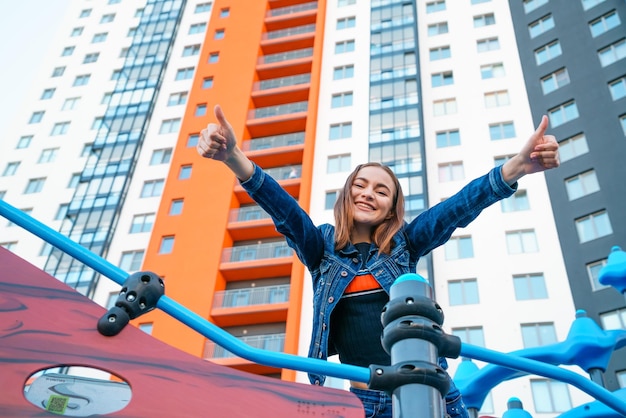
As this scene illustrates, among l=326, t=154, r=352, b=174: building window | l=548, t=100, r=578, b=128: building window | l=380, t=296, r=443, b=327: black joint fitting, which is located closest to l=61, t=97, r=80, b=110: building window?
l=326, t=154, r=352, b=174: building window

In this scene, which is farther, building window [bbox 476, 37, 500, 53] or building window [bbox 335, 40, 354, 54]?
building window [bbox 335, 40, 354, 54]

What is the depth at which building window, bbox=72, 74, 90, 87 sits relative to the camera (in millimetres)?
37584

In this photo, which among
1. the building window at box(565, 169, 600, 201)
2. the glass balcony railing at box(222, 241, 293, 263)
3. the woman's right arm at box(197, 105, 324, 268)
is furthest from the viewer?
the glass balcony railing at box(222, 241, 293, 263)

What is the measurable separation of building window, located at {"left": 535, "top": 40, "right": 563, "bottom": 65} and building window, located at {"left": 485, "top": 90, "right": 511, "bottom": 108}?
2.23m

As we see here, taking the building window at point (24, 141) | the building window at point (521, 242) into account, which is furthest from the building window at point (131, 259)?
the building window at point (521, 242)

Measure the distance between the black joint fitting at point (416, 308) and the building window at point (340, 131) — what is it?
28.4 metres

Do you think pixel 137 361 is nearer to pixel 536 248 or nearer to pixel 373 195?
pixel 373 195

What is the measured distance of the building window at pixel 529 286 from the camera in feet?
76.4

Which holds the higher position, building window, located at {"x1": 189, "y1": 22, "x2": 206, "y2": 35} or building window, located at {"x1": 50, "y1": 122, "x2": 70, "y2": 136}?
building window, located at {"x1": 189, "y1": 22, "x2": 206, "y2": 35}

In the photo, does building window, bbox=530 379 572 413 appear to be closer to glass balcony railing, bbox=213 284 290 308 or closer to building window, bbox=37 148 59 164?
glass balcony railing, bbox=213 284 290 308

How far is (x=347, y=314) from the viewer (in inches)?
104

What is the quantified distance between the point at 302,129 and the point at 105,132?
1093 centimetres

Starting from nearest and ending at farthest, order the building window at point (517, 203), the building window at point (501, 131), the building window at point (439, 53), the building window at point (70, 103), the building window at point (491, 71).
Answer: the building window at point (517, 203), the building window at point (501, 131), the building window at point (491, 71), the building window at point (439, 53), the building window at point (70, 103)

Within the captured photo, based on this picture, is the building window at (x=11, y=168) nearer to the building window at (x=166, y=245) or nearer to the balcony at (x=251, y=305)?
the building window at (x=166, y=245)
